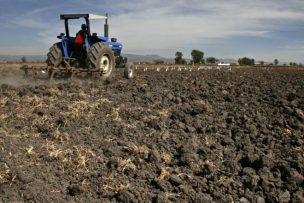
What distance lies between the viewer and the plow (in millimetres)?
11359

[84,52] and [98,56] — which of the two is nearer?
[98,56]

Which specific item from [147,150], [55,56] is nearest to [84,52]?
[55,56]

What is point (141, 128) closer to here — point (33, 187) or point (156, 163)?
point (156, 163)

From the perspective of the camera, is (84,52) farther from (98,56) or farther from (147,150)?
(147,150)

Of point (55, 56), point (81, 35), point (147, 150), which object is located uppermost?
point (81, 35)

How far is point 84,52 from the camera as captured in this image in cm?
1223

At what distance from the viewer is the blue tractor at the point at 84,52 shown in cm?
1142

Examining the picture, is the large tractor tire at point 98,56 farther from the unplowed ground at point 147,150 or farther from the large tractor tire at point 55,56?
the unplowed ground at point 147,150

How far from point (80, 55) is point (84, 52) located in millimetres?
200

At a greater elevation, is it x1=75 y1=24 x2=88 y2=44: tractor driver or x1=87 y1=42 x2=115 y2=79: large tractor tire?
x1=75 y1=24 x2=88 y2=44: tractor driver

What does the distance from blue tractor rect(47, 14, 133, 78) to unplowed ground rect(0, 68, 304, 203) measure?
276 centimetres

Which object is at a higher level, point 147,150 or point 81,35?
point 81,35

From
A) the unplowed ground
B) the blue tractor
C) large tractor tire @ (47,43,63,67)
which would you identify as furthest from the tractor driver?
the unplowed ground

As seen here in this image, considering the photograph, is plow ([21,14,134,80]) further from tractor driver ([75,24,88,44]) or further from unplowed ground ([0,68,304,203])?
unplowed ground ([0,68,304,203])
